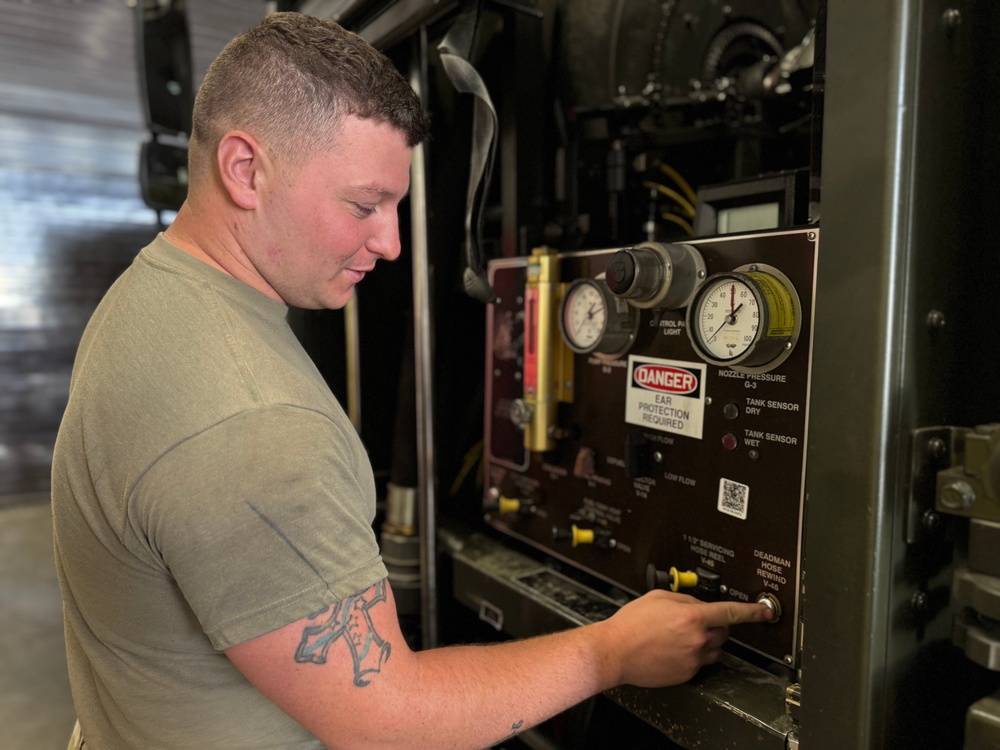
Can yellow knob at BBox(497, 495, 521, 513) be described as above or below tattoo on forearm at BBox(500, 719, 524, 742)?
above

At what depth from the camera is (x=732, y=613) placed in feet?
2.67

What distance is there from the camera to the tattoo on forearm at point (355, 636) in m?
0.65

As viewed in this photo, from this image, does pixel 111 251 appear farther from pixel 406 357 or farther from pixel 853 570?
pixel 853 570

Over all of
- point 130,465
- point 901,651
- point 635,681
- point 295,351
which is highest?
point 295,351

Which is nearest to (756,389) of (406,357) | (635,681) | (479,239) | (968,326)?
(968,326)

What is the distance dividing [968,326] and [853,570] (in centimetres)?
26

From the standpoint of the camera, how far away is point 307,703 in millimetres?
666

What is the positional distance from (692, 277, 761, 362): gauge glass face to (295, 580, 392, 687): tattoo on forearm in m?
0.49

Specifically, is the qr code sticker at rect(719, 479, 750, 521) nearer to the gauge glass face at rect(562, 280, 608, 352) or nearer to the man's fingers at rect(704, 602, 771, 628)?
the man's fingers at rect(704, 602, 771, 628)

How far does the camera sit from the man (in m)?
0.63

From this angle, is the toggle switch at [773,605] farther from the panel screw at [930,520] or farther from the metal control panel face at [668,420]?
the panel screw at [930,520]

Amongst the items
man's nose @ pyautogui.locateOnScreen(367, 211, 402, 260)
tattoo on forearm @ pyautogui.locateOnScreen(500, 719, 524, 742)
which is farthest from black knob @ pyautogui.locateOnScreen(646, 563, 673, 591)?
man's nose @ pyautogui.locateOnScreen(367, 211, 402, 260)

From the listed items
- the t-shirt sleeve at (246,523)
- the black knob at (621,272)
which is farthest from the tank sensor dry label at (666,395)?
the t-shirt sleeve at (246,523)

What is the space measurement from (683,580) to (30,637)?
2827 mm
